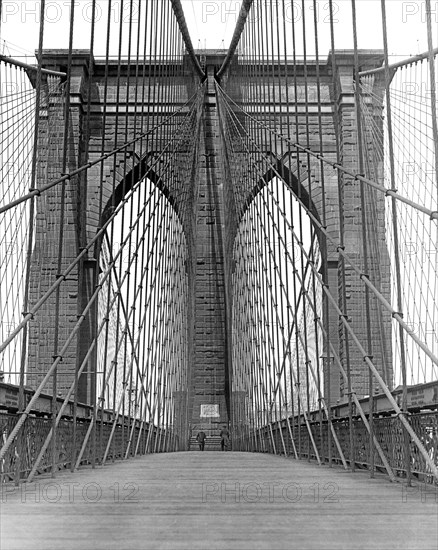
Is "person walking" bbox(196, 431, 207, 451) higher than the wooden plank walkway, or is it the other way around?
"person walking" bbox(196, 431, 207, 451)

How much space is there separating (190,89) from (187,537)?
16.0m

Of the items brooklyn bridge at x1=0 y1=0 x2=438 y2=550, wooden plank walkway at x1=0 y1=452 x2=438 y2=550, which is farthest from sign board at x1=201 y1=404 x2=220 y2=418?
wooden plank walkway at x1=0 y1=452 x2=438 y2=550

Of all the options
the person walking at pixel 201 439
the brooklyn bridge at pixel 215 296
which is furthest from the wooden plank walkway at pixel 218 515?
the person walking at pixel 201 439

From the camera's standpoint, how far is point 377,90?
17750 millimetres

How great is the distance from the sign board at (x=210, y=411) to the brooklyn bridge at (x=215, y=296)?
0.11ft

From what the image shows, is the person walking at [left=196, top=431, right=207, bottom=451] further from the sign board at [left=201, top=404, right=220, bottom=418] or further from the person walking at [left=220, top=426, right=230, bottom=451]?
the sign board at [left=201, top=404, right=220, bottom=418]

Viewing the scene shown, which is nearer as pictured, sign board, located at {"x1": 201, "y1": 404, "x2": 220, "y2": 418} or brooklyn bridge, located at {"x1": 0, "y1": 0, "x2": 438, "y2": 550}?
brooklyn bridge, located at {"x1": 0, "y1": 0, "x2": 438, "y2": 550}

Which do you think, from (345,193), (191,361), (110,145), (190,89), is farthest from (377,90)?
(191,361)

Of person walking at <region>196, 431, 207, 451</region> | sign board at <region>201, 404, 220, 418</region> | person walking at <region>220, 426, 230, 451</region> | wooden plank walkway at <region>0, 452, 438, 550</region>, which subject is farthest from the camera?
sign board at <region>201, 404, 220, 418</region>

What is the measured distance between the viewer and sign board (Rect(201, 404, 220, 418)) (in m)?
20.1

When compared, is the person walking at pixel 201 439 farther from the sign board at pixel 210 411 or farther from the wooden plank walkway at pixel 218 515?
the wooden plank walkway at pixel 218 515

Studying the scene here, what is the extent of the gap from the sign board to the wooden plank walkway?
16215mm

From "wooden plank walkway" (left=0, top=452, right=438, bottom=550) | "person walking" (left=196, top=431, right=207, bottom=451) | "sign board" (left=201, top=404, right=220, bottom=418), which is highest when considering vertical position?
"sign board" (left=201, top=404, right=220, bottom=418)

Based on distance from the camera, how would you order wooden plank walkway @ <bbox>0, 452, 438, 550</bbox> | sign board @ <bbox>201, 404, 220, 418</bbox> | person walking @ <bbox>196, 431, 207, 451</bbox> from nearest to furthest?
1. wooden plank walkway @ <bbox>0, 452, 438, 550</bbox>
2. person walking @ <bbox>196, 431, 207, 451</bbox>
3. sign board @ <bbox>201, 404, 220, 418</bbox>
